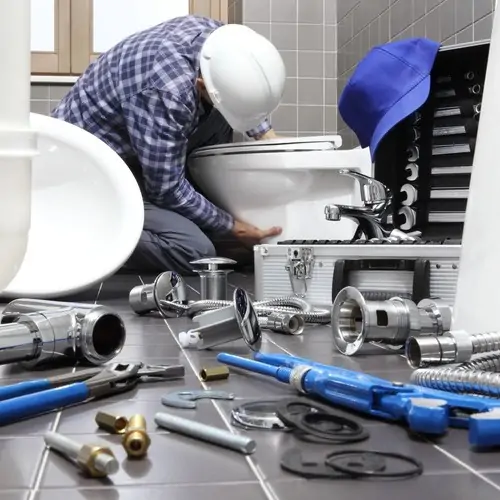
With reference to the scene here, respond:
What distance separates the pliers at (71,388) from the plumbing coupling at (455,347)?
0.27 metres

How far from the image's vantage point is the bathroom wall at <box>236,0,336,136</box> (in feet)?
10.9

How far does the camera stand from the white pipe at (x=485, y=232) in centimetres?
99

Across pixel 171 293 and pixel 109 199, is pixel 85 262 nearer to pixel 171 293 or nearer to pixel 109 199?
pixel 109 199

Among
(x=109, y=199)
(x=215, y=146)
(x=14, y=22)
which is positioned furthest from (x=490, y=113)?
(x=215, y=146)

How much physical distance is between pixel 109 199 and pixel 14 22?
947mm

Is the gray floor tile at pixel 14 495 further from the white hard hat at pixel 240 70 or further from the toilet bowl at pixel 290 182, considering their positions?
the toilet bowl at pixel 290 182

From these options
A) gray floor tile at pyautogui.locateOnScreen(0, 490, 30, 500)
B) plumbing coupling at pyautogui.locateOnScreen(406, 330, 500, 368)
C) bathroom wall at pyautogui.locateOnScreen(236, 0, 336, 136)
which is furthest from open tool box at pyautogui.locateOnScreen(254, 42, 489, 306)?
bathroom wall at pyautogui.locateOnScreen(236, 0, 336, 136)

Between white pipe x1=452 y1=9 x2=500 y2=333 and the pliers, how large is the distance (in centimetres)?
38

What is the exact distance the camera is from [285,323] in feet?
4.10

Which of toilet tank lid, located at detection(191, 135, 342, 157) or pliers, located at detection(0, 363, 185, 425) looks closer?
pliers, located at detection(0, 363, 185, 425)

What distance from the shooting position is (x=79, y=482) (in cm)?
56

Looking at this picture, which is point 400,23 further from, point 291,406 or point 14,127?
point 291,406

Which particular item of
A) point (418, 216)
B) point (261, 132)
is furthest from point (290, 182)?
point (418, 216)

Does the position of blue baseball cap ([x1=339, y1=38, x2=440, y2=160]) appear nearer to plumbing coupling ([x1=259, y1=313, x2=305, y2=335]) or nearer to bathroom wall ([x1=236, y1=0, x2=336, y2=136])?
plumbing coupling ([x1=259, y1=313, x2=305, y2=335])
